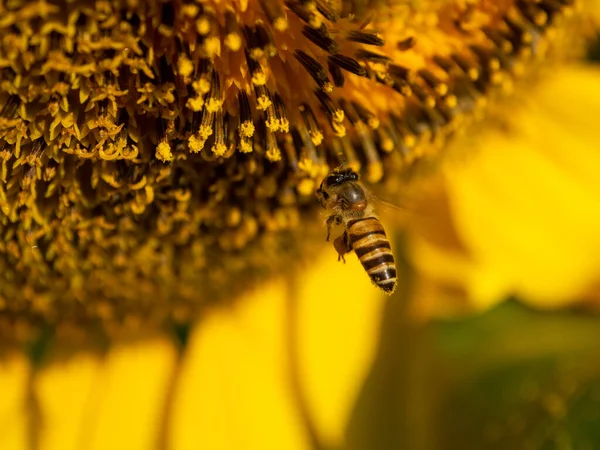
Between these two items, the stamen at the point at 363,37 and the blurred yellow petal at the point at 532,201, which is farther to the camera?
the blurred yellow petal at the point at 532,201

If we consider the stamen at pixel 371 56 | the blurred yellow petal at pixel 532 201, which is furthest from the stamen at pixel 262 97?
the blurred yellow petal at pixel 532 201

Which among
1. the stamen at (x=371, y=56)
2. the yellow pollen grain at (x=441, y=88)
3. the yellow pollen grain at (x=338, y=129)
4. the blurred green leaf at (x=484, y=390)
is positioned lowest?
the blurred green leaf at (x=484, y=390)

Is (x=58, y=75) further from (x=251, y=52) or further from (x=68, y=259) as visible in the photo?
(x=68, y=259)

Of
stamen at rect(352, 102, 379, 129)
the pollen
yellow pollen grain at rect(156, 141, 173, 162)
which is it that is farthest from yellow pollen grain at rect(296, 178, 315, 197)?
yellow pollen grain at rect(156, 141, 173, 162)

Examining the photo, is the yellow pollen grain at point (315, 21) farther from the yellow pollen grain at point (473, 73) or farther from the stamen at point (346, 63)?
the yellow pollen grain at point (473, 73)

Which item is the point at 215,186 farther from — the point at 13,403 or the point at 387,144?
the point at 13,403

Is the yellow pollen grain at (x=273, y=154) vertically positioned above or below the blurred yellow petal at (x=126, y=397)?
above
